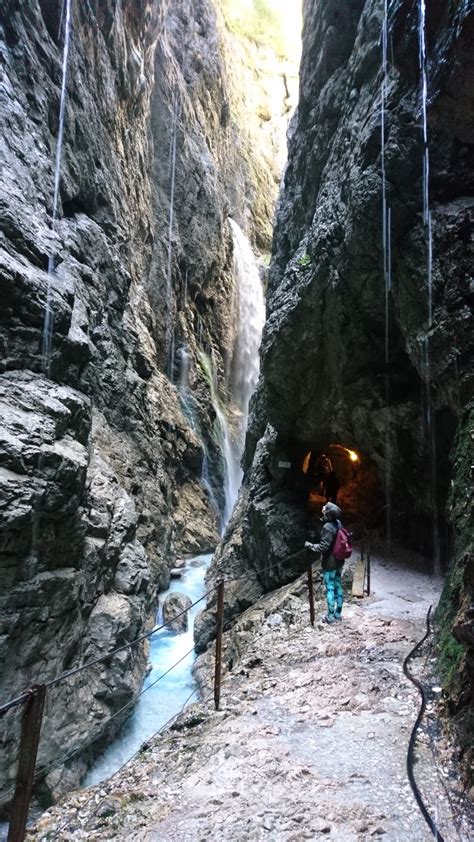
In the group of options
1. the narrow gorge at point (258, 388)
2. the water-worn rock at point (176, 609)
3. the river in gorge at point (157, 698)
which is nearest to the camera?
the narrow gorge at point (258, 388)

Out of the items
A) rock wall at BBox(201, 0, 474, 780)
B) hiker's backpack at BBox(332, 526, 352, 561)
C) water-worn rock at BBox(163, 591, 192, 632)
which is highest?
rock wall at BBox(201, 0, 474, 780)

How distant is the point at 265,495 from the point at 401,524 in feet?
14.3

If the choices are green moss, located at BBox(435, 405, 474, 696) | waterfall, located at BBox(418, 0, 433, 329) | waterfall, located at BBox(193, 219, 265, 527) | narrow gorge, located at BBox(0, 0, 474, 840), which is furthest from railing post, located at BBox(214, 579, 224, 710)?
waterfall, located at BBox(193, 219, 265, 527)

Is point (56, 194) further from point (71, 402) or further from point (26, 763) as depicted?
point (26, 763)

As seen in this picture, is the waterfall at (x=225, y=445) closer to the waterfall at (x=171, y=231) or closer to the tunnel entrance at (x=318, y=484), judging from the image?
the waterfall at (x=171, y=231)

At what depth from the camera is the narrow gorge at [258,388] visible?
294 inches

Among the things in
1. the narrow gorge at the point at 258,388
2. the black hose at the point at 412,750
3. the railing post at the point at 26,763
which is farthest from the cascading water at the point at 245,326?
the railing post at the point at 26,763

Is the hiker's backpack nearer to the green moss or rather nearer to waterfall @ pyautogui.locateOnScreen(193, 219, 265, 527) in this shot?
the green moss

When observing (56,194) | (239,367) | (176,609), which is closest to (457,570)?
(176,609)

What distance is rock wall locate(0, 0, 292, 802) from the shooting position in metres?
8.38

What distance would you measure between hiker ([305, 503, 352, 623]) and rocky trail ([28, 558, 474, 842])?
94cm

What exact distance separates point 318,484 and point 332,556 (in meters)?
10.3

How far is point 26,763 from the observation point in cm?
275

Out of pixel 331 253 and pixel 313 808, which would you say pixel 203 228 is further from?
pixel 313 808
